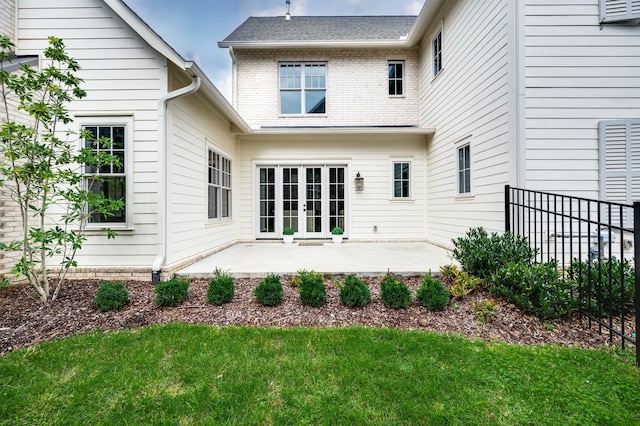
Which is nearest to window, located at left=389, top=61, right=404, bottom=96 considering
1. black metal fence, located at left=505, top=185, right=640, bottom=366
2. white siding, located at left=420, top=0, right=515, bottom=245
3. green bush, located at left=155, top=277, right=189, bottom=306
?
white siding, located at left=420, top=0, right=515, bottom=245

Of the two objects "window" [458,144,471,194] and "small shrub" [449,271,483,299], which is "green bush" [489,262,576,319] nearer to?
"small shrub" [449,271,483,299]

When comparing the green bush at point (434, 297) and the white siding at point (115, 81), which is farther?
the white siding at point (115, 81)

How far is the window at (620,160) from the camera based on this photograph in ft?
13.7

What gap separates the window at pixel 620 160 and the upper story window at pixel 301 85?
6.31m

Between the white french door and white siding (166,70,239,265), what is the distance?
62.5 inches

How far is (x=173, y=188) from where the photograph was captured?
4.40 m

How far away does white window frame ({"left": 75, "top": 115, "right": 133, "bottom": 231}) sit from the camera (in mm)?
4230

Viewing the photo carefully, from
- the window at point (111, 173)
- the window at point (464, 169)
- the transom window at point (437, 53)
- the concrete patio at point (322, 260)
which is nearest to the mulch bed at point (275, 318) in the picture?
the concrete patio at point (322, 260)

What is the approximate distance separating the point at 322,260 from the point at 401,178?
3.90 meters

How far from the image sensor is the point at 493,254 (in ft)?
11.8

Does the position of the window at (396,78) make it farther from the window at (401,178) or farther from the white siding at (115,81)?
the white siding at (115,81)

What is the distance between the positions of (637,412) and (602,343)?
0.96 metres

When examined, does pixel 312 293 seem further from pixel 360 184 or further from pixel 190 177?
pixel 360 184

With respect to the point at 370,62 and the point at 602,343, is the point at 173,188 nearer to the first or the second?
the point at 602,343
